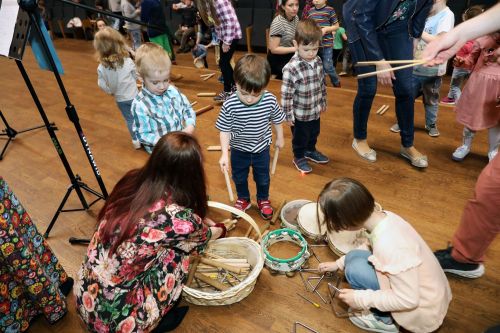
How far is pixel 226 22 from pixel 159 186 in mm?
2613

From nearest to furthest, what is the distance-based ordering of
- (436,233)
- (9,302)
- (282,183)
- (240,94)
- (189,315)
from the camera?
(9,302), (189,315), (240,94), (436,233), (282,183)

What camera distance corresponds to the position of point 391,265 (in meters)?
1.17

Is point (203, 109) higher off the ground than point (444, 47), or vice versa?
point (444, 47)

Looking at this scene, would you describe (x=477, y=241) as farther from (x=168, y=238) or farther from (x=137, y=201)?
(x=137, y=201)

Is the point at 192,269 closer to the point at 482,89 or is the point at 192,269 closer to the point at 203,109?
the point at 482,89

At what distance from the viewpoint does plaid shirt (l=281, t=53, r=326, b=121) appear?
2.11 m

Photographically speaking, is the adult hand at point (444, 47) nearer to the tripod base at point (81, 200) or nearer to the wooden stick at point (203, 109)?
the tripod base at point (81, 200)

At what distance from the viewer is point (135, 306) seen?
4.17 feet

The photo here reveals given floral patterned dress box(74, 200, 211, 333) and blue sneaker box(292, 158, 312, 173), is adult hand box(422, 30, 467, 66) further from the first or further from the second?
blue sneaker box(292, 158, 312, 173)

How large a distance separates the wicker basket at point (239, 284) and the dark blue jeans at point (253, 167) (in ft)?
1.34

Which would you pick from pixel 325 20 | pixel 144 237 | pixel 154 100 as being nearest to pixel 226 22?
pixel 325 20

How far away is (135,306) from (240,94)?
106 centimetres

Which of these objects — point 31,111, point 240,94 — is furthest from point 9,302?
point 31,111

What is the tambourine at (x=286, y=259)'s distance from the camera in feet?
5.47
